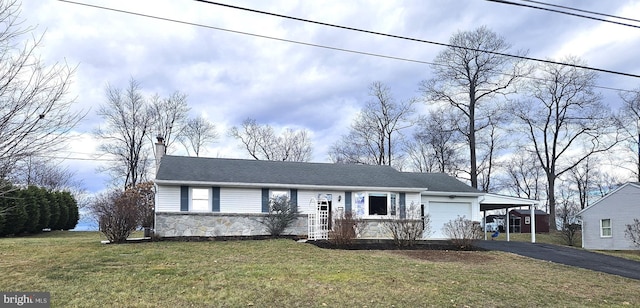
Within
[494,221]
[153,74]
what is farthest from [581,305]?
[494,221]

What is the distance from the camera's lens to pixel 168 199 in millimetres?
18062

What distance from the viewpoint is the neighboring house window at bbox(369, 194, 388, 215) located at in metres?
20.5

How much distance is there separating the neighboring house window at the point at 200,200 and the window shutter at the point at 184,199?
207 millimetres

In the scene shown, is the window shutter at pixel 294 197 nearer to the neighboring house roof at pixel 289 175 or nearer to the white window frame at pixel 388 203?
the neighboring house roof at pixel 289 175

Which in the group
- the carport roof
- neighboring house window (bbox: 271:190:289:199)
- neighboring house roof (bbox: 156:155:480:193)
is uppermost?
neighboring house roof (bbox: 156:155:480:193)

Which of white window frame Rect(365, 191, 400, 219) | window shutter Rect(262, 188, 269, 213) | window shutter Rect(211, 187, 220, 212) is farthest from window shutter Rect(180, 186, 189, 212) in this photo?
white window frame Rect(365, 191, 400, 219)

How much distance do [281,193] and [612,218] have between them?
1951 cm

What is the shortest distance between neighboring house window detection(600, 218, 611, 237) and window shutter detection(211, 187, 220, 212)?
72.9ft

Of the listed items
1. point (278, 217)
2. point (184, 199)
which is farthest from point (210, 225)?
point (278, 217)

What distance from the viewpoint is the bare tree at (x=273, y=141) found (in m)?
41.4

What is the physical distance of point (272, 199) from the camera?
19.5 metres

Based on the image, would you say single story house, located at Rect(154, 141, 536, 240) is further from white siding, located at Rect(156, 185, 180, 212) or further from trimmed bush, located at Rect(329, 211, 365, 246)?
trimmed bush, located at Rect(329, 211, 365, 246)

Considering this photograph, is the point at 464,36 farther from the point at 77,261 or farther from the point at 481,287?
the point at 77,261

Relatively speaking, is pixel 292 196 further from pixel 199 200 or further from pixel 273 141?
pixel 273 141
